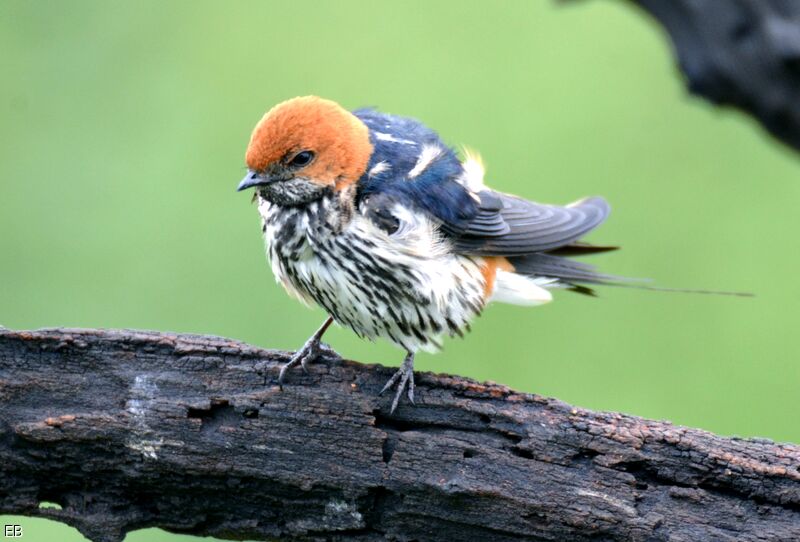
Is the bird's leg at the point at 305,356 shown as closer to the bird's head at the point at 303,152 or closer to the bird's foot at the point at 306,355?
the bird's foot at the point at 306,355

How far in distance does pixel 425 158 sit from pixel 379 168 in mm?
268

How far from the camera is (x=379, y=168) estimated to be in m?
4.98

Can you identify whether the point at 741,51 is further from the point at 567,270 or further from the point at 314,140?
the point at 567,270

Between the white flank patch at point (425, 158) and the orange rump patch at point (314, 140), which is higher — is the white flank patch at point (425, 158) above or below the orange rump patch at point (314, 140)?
above

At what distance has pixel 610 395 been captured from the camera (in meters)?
7.82

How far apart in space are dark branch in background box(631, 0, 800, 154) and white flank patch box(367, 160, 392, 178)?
4.29 feet

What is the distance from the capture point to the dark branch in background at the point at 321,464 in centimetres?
417

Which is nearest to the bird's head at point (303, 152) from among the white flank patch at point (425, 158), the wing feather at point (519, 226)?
the white flank patch at point (425, 158)

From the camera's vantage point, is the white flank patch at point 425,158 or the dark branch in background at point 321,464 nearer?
the dark branch in background at point 321,464

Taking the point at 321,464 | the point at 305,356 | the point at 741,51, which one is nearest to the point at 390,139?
the point at 305,356

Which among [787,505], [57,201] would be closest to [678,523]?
[787,505]

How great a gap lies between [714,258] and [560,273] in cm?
310

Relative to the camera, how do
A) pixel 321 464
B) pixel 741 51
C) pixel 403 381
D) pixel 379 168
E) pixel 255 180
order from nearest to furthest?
pixel 741 51 → pixel 321 464 → pixel 403 381 → pixel 255 180 → pixel 379 168

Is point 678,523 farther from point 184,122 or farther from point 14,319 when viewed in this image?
point 184,122
